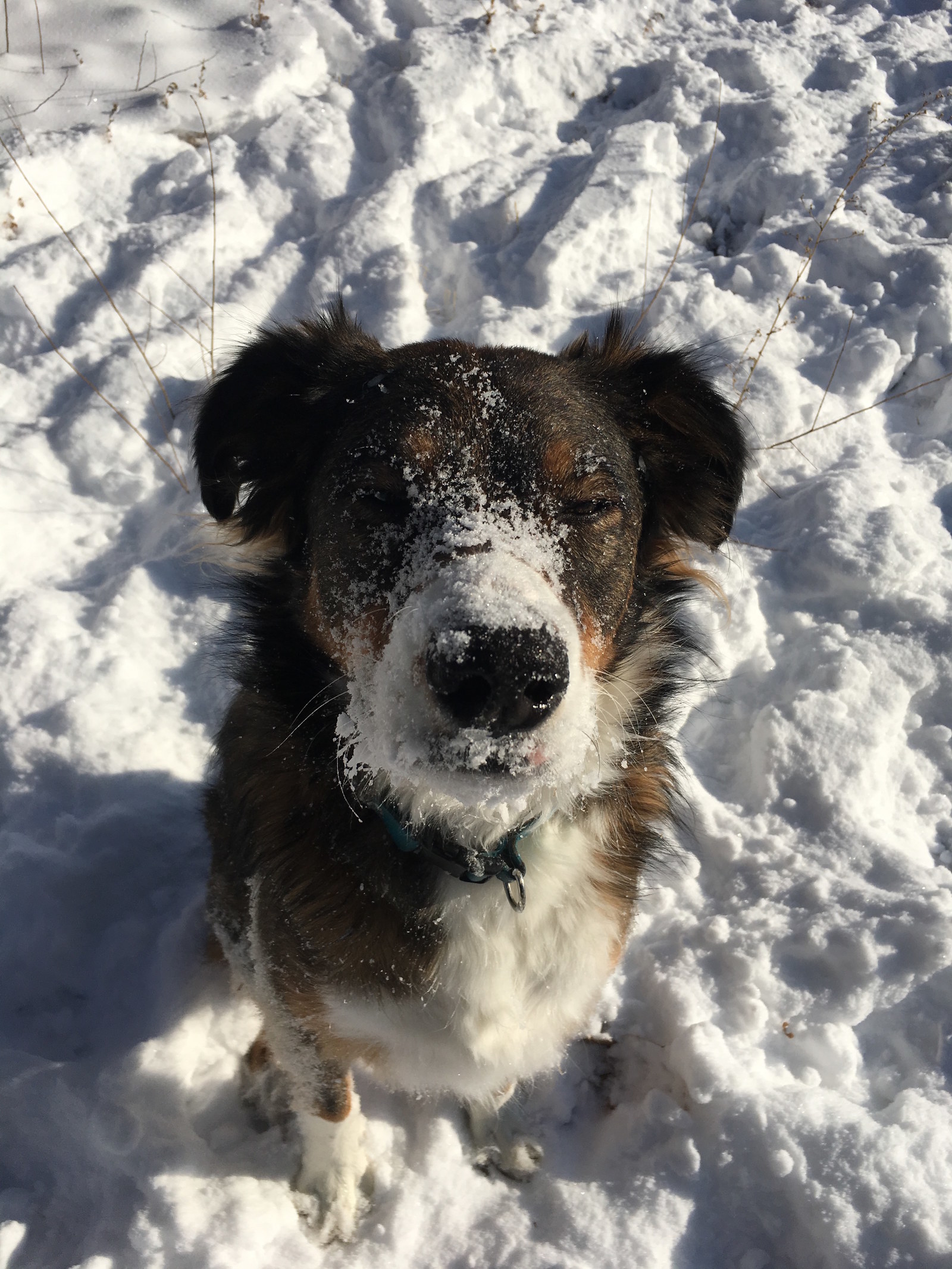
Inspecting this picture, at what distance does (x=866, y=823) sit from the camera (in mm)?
3191

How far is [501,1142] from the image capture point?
264 cm

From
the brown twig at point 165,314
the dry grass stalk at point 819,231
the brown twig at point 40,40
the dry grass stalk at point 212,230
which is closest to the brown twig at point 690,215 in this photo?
the dry grass stalk at point 819,231

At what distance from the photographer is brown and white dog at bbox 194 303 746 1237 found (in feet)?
5.32

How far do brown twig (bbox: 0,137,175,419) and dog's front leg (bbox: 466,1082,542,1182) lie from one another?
3.67 m

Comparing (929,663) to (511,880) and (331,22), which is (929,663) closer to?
(511,880)

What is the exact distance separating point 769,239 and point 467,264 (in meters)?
2.07

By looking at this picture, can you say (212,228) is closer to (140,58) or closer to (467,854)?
(140,58)

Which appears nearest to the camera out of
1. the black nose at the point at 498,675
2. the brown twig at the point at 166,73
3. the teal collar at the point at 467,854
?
the black nose at the point at 498,675

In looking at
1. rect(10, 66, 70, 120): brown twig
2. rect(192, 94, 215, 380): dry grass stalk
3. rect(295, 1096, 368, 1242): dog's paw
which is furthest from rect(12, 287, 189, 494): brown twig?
rect(295, 1096, 368, 1242): dog's paw

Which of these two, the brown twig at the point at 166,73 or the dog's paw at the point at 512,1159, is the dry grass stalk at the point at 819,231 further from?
the brown twig at the point at 166,73

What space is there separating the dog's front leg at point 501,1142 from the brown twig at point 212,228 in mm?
3615

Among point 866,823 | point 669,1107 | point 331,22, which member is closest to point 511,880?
point 669,1107

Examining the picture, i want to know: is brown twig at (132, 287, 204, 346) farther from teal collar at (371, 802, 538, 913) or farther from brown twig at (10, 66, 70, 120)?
teal collar at (371, 802, 538, 913)

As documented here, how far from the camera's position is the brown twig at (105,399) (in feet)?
13.5
